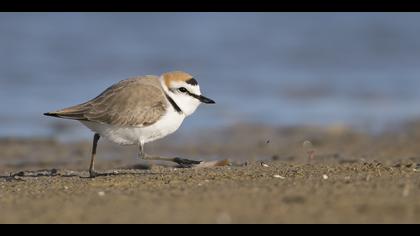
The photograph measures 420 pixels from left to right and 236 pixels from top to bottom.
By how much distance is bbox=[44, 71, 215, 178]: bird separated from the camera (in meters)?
8.86

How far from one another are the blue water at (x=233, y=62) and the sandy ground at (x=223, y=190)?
3178 millimetres

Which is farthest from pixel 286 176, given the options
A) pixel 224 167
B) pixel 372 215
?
pixel 372 215

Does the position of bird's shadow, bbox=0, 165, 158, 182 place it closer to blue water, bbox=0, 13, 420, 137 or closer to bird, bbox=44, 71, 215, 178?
bird, bbox=44, 71, 215, 178

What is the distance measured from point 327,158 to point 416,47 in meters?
12.4

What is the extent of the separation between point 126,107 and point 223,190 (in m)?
2.25

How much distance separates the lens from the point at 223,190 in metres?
7.05

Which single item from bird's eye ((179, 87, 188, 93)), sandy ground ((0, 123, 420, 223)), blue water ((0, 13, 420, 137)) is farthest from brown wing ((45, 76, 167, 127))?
blue water ((0, 13, 420, 137))

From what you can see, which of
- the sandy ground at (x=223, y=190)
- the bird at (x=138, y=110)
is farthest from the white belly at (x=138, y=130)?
the sandy ground at (x=223, y=190)

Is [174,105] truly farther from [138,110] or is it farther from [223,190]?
[223,190]

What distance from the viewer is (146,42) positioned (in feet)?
76.8

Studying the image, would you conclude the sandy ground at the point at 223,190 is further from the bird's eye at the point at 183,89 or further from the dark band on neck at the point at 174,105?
the bird's eye at the point at 183,89

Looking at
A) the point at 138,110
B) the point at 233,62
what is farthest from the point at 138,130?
the point at 233,62

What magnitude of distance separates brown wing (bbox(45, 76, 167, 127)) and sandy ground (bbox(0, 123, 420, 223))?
2.11 ft
